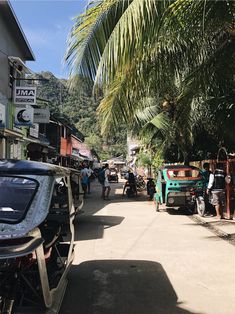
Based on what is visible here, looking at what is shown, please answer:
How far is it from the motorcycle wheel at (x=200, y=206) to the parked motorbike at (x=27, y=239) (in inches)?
377

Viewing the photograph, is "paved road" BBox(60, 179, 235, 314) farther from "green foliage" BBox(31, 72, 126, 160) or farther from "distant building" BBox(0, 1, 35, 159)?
"distant building" BBox(0, 1, 35, 159)

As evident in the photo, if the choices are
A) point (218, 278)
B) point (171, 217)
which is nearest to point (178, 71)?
point (218, 278)

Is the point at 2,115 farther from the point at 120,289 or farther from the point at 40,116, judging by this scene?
the point at 120,289

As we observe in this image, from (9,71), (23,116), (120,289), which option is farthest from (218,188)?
(9,71)

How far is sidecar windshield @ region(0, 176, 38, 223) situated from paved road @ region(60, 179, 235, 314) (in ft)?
5.65

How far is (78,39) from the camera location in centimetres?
719

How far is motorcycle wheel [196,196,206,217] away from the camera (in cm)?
1463

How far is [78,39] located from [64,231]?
3080 millimetres

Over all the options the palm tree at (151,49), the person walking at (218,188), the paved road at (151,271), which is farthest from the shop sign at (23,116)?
the palm tree at (151,49)

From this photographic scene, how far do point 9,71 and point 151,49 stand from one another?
11.8m

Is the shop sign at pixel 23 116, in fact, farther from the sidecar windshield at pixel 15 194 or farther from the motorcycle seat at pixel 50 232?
the sidecar windshield at pixel 15 194

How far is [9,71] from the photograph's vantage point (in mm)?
18812

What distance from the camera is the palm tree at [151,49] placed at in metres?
6.40

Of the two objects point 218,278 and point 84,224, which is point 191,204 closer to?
point 84,224
